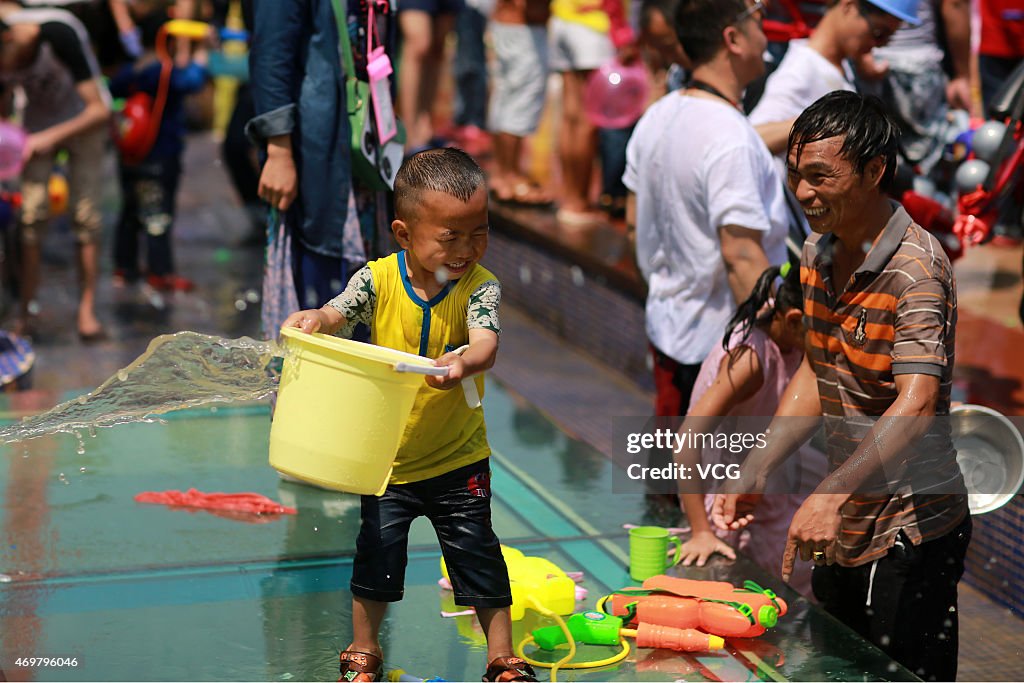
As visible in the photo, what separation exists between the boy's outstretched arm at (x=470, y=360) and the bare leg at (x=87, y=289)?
500cm

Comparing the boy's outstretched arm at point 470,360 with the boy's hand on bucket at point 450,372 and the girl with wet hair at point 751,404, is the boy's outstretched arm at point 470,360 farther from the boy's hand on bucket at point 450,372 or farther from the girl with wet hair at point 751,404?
the girl with wet hair at point 751,404

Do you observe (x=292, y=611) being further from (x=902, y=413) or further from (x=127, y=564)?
(x=902, y=413)

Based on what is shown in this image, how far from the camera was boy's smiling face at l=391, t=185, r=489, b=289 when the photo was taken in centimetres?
339

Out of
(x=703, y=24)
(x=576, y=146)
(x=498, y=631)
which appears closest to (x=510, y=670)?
(x=498, y=631)

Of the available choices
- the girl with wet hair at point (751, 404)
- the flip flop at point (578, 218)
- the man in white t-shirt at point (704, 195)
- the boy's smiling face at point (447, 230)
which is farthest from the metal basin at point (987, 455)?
the flip flop at point (578, 218)

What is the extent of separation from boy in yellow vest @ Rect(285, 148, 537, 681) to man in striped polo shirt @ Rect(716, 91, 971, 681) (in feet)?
2.53

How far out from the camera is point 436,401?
3.53 metres

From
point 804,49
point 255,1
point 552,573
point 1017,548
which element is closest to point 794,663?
point 552,573

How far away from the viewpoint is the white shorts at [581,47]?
870 centimetres

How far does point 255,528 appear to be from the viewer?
486cm

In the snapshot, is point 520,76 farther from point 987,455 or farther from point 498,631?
point 498,631

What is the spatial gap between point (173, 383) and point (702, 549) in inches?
68.6

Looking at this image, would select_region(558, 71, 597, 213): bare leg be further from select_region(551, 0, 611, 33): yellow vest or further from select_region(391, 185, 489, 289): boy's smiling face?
select_region(391, 185, 489, 289): boy's smiling face

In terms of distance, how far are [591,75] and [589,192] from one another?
71 cm
